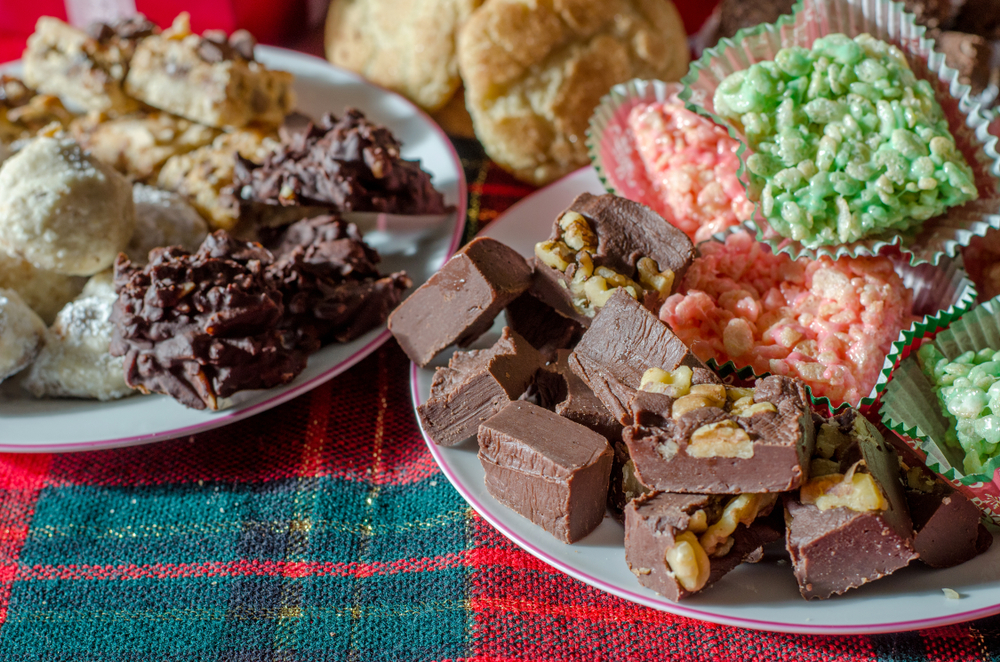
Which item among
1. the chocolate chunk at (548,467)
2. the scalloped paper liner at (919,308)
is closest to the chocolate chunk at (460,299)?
the chocolate chunk at (548,467)

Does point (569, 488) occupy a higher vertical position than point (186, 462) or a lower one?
higher

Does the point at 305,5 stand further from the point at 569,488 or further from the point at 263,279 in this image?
the point at 569,488

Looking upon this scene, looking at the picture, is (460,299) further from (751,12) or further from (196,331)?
(751,12)

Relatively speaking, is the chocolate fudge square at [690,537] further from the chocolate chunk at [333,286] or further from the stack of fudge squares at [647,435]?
the chocolate chunk at [333,286]

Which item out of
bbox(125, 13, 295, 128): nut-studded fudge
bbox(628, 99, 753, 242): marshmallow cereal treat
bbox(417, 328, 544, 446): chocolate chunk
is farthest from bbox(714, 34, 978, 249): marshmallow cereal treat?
bbox(125, 13, 295, 128): nut-studded fudge

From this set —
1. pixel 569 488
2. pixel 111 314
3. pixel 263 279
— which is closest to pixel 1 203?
pixel 111 314

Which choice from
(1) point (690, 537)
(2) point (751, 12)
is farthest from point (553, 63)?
(1) point (690, 537)

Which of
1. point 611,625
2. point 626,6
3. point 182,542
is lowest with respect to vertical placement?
point 182,542
